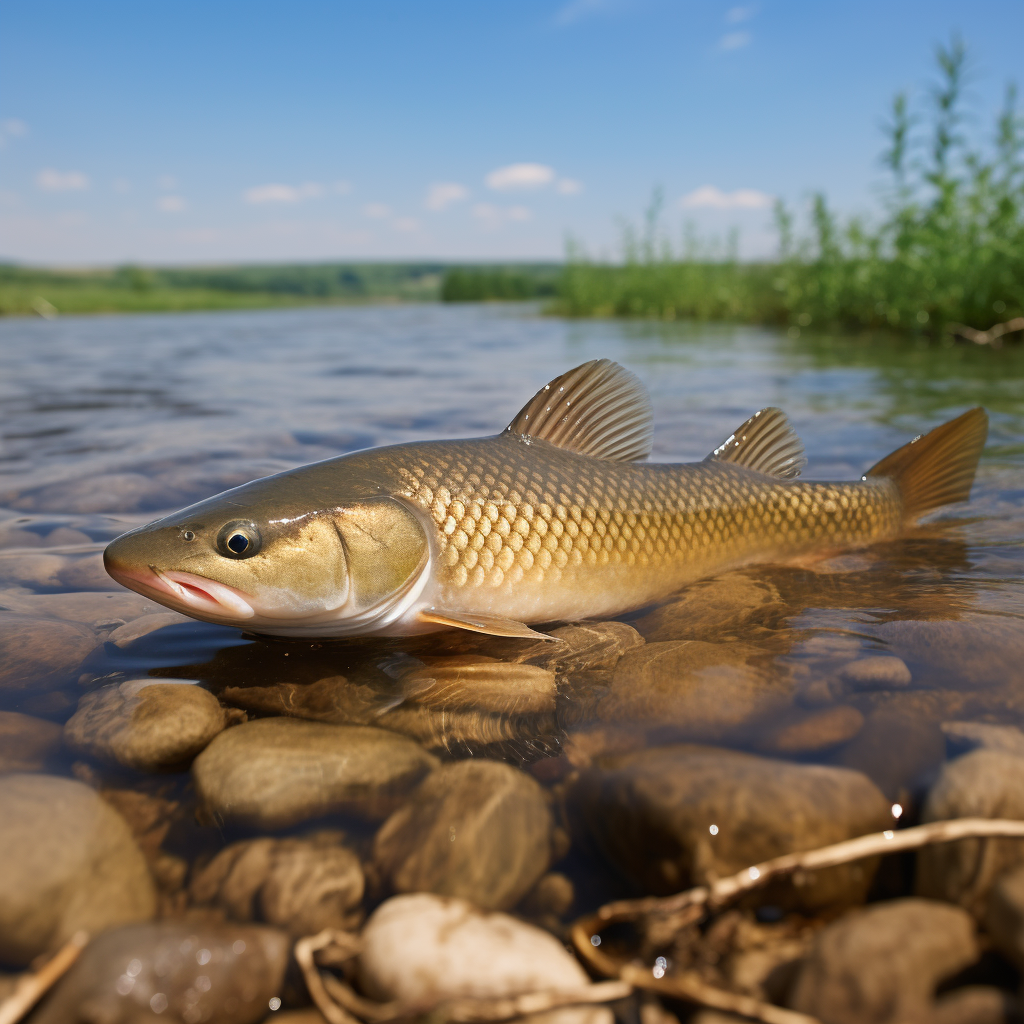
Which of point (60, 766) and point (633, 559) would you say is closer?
point (60, 766)

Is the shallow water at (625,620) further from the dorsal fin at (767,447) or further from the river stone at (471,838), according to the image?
the dorsal fin at (767,447)

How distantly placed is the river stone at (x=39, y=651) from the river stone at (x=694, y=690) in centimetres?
165

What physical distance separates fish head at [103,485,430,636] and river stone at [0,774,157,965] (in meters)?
0.64

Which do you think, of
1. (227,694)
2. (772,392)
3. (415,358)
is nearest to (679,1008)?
(227,694)

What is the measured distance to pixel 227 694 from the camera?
2.35 m

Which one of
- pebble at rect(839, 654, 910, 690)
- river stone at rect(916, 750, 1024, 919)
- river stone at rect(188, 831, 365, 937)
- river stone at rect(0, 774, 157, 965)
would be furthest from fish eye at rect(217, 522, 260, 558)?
river stone at rect(916, 750, 1024, 919)

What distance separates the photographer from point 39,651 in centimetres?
259

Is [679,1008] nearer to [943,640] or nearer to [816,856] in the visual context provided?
[816,856]

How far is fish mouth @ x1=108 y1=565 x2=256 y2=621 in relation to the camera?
7.51ft

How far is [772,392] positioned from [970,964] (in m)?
8.47

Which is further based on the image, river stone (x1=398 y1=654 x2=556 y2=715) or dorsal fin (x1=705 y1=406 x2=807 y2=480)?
dorsal fin (x1=705 y1=406 x2=807 y2=480)

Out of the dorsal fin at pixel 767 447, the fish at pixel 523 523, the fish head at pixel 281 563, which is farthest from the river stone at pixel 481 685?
the dorsal fin at pixel 767 447

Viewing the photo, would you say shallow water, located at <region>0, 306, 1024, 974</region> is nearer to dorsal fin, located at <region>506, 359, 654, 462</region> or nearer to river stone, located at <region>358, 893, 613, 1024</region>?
river stone, located at <region>358, 893, 613, 1024</region>

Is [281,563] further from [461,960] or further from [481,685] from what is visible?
[461,960]
